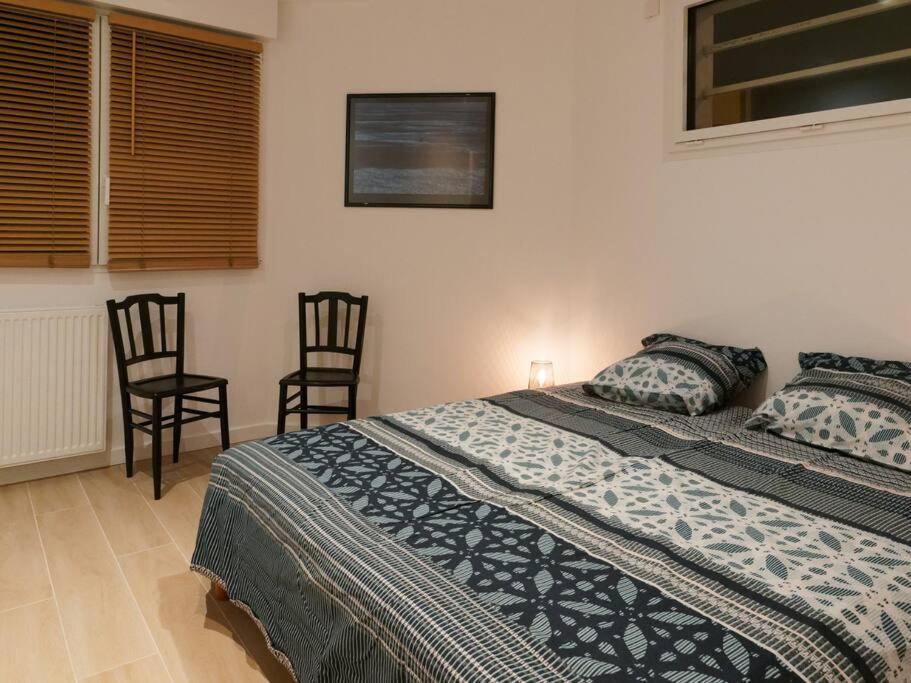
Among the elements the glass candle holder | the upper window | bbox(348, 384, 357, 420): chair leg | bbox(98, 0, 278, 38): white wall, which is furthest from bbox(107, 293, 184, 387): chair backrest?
the upper window

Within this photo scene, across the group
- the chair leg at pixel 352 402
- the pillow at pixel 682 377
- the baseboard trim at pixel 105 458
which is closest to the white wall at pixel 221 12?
the chair leg at pixel 352 402

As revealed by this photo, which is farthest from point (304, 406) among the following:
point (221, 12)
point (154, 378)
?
point (221, 12)

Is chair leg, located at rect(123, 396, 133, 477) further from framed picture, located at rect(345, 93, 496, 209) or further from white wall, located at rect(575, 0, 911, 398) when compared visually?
white wall, located at rect(575, 0, 911, 398)

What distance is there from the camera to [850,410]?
2180 mm

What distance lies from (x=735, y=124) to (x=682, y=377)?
3.94 feet

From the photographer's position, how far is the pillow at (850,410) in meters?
2.09

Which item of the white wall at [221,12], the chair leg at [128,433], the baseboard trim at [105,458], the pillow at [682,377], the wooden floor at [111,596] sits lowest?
the wooden floor at [111,596]

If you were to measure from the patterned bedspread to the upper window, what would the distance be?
1433 millimetres

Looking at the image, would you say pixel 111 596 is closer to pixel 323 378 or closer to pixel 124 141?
pixel 323 378

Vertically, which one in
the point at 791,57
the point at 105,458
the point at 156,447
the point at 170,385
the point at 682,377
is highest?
the point at 791,57

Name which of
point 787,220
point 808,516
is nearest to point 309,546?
point 808,516

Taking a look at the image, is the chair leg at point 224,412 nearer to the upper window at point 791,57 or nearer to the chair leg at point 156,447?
the chair leg at point 156,447

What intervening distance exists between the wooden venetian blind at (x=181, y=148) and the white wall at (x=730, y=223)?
187 cm

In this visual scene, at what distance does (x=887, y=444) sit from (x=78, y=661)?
250 cm
